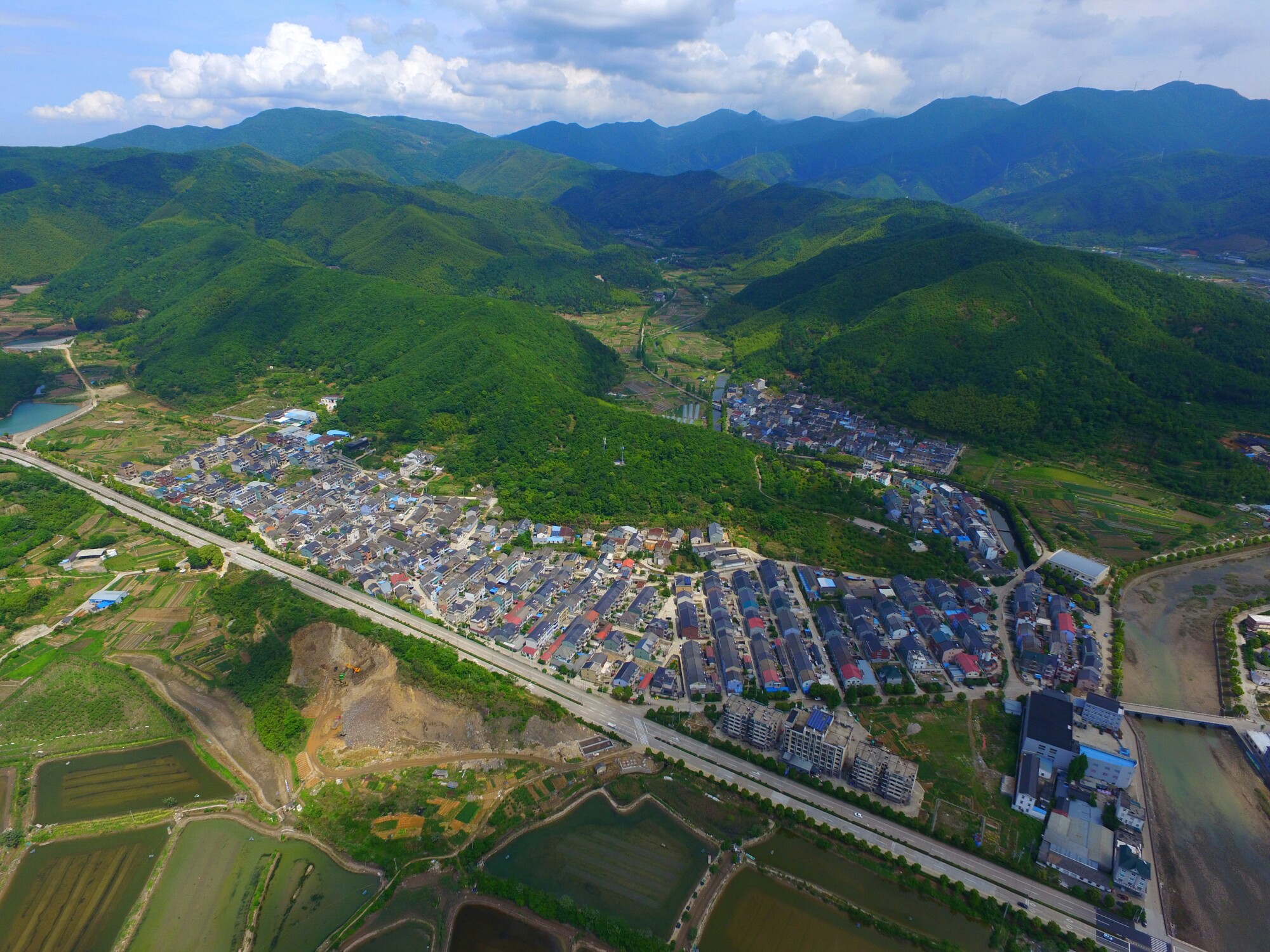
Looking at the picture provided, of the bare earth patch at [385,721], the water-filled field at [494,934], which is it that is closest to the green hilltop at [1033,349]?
the bare earth patch at [385,721]

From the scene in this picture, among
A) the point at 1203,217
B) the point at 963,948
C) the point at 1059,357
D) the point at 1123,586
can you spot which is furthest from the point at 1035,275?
the point at 1203,217

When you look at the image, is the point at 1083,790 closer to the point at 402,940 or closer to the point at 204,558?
the point at 402,940

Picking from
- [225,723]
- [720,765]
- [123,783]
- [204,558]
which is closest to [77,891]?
[123,783]

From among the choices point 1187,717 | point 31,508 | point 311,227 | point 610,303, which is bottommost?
point 610,303

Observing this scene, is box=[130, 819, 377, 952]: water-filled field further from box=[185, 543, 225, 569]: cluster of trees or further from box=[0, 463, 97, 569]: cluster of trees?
box=[0, 463, 97, 569]: cluster of trees

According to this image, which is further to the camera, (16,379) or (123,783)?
(16,379)

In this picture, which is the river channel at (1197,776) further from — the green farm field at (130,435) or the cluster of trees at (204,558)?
the green farm field at (130,435)
